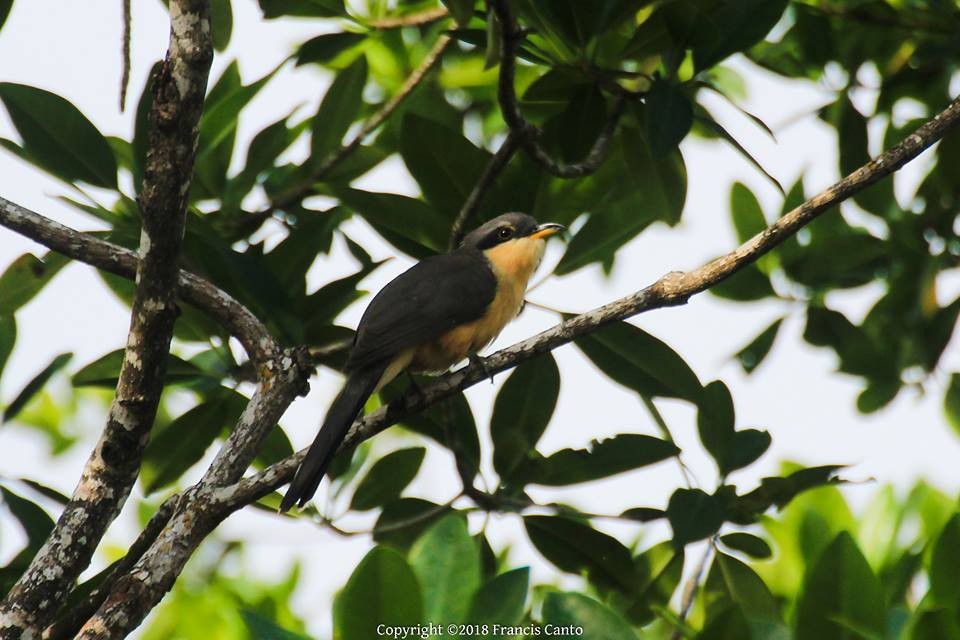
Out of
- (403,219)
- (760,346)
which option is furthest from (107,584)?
(760,346)

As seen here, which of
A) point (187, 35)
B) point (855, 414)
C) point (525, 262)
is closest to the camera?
point (187, 35)

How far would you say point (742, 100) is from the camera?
21.9ft

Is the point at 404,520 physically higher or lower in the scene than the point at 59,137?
lower

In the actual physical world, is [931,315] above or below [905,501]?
above

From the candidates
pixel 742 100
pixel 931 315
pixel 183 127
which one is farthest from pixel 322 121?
pixel 931 315

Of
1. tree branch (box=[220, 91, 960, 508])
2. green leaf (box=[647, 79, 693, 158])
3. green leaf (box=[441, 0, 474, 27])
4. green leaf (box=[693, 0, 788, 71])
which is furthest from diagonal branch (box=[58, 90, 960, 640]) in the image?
green leaf (box=[441, 0, 474, 27])

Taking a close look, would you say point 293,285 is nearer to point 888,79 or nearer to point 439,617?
point 439,617

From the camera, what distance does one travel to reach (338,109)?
524 cm

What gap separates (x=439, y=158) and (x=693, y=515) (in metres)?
1.84

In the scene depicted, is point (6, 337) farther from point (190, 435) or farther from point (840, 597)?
point (840, 597)

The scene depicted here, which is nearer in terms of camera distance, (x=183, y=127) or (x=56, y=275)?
(x=183, y=127)

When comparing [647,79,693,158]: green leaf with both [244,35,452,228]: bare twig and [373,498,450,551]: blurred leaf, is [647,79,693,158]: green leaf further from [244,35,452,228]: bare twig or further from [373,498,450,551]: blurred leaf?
[373,498,450,551]: blurred leaf

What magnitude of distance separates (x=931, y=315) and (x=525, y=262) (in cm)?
217

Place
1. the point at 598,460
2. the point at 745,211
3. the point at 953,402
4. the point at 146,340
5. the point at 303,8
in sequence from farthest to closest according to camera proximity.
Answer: the point at 953,402, the point at 745,211, the point at 303,8, the point at 598,460, the point at 146,340
